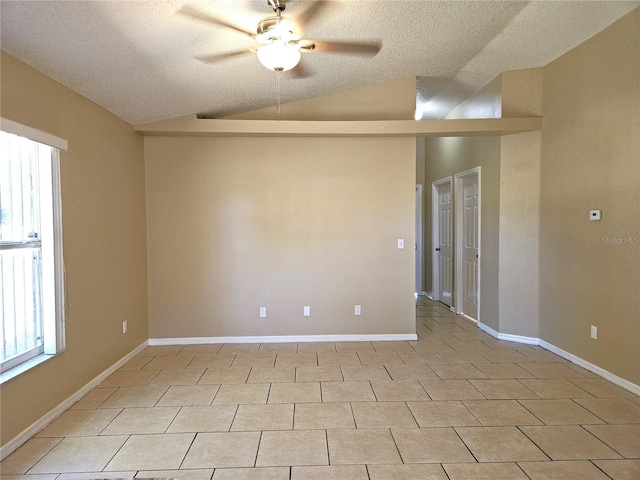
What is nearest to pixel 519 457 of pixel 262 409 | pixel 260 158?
pixel 262 409

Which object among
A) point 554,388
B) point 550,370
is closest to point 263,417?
point 554,388

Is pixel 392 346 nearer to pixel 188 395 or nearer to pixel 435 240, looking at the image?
pixel 188 395

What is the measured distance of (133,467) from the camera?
212 cm

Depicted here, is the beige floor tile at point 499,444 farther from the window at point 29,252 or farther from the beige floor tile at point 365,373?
the window at point 29,252

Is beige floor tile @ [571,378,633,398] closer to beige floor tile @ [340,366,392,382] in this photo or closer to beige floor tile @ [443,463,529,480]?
beige floor tile @ [443,463,529,480]

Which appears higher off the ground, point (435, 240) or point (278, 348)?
point (435, 240)

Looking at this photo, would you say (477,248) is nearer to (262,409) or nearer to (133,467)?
(262,409)

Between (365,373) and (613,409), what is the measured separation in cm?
183

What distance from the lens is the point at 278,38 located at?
2.36m

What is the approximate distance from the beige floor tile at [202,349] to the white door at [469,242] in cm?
329

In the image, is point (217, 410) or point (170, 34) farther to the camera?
point (217, 410)

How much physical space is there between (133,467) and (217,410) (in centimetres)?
70

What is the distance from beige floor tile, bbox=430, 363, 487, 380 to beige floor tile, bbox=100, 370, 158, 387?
2.56 metres

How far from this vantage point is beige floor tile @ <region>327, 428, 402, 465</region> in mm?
2178
